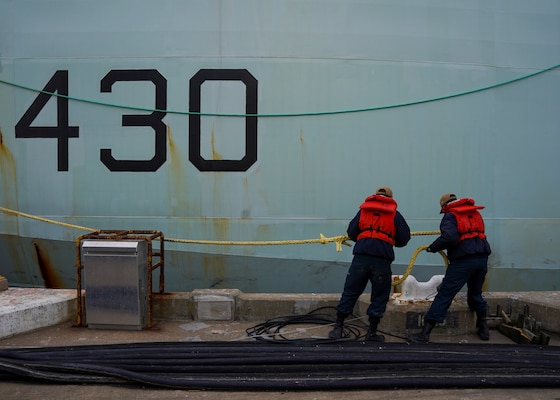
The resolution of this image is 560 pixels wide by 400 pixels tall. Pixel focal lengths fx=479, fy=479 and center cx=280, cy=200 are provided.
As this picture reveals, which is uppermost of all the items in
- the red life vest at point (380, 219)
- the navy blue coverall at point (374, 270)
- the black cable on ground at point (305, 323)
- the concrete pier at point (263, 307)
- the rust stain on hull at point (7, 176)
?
the rust stain on hull at point (7, 176)

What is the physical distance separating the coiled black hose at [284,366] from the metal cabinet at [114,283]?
0.54 meters

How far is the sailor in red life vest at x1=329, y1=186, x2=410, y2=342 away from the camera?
4.20 m

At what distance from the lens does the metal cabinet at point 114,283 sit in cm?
438

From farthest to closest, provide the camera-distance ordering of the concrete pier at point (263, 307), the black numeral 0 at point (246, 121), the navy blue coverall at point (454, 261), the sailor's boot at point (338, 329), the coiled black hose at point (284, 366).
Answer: the black numeral 0 at point (246, 121) < the concrete pier at point (263, 307) < the sailor's boot at point (338, 329) < the navy blue coverall at point (454, 261) < the coiled black hose at point (284, 366)

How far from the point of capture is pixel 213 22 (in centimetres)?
577

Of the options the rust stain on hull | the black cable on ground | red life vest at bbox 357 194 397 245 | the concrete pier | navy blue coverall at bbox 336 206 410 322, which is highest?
the rust stain on hull

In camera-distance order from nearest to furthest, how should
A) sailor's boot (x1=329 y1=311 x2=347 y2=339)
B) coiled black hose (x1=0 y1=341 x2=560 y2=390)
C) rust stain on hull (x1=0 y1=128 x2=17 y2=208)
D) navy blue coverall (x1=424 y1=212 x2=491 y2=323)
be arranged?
coiled black hose (x1=0 y1=341 x2=560 y2=390) → navy blue coverall (x1=424 y1=212 x2=491 y2=323) → sailor's boot (x1=329 y1=311 x2=347 y2=339) → rust stain on hull (x1=0 y1=128 x2=17 y2=208)

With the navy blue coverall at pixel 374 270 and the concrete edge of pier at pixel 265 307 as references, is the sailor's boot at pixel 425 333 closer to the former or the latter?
the concrete edge of pier at pixel 265 307

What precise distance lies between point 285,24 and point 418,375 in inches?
165

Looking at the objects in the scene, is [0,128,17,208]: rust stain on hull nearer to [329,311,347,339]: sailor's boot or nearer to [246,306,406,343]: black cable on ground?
[246,306,406,343]: black cable on ground

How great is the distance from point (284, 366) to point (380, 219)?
4.98ft

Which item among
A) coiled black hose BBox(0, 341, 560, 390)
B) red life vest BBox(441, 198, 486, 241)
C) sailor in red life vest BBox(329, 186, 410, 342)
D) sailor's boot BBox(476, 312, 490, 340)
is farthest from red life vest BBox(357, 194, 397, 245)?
sailor's boot BBox(476, 312, 490, 340)

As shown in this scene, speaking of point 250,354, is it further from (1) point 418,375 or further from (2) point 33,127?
(2) point 33,127

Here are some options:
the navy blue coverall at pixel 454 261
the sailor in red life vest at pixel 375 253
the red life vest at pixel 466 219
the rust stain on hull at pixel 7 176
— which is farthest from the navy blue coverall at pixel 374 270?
the rust stain on hull at pixel 7 176
